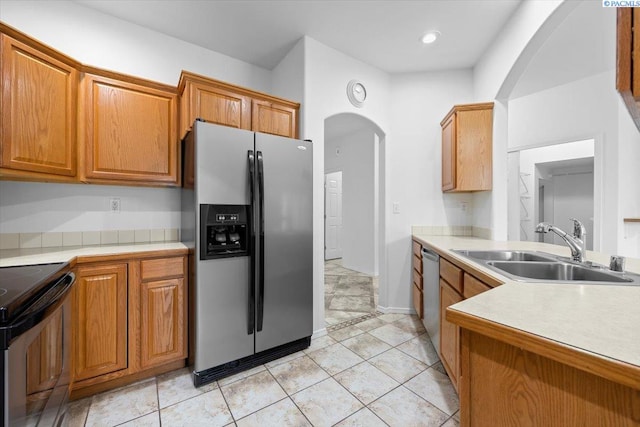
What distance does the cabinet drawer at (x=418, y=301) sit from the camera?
254cm

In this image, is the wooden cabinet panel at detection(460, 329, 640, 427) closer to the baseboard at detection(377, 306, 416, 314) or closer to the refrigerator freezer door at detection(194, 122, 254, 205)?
the refrigerator freezer door at detection(194, 122, 254, 205)

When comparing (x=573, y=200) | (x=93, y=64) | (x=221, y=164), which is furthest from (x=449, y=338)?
(x=573, y=200)

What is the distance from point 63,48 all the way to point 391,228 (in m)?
3.24

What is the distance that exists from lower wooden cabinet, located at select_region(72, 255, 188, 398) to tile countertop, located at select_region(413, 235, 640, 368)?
181 cm

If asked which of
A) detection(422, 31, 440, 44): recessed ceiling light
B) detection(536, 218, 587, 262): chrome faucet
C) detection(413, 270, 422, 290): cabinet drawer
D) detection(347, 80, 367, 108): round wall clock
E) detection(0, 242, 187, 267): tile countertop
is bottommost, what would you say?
detection(413, 270, 422, 290): cabinet drawer

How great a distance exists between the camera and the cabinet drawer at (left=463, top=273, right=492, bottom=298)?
1.30 m

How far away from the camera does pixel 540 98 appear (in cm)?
370

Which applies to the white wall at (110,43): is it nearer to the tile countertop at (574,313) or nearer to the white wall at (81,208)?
the white wall at (81,208)

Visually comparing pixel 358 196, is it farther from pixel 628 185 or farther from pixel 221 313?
pixel 221 313

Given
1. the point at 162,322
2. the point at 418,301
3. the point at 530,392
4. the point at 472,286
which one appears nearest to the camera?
the point at 530,392

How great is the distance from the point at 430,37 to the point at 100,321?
335 cm

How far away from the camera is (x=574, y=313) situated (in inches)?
29.2

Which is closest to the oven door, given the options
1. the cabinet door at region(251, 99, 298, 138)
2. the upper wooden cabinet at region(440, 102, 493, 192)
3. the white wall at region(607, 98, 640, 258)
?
the cabinet door at region(251, 99, 298, 138)

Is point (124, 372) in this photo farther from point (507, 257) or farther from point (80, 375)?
point (507, 257)
